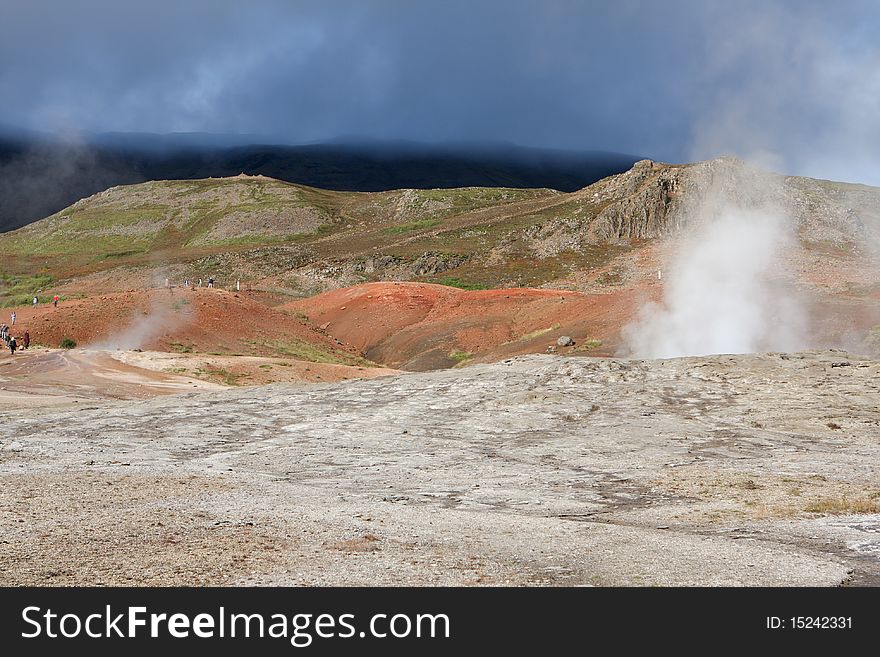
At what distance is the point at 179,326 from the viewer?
143 feet

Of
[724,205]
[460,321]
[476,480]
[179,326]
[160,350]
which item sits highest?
[724,205]

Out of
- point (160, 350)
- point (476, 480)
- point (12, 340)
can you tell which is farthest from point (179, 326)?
point (476, 480)

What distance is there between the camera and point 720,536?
9.45 meters

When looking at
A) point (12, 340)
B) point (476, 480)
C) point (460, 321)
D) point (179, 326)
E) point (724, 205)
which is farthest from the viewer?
point (724, 205)

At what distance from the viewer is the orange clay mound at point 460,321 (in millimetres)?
41431

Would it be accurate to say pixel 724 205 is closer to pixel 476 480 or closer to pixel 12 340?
pixel 12 340

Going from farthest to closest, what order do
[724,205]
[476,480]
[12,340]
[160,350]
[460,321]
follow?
[724,205] → [460,321] → [160,350] → [12,340] → [476,480]

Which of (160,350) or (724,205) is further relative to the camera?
(724,205)

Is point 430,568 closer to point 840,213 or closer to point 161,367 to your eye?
point 161,367

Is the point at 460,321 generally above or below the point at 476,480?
above

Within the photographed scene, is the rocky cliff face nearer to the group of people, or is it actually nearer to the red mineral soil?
the red mineral soil

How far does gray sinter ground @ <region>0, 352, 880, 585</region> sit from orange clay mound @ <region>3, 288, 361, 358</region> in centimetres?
1694

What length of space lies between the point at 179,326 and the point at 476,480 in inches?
1296

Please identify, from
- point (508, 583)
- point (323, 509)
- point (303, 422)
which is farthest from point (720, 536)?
point (303, 422)
